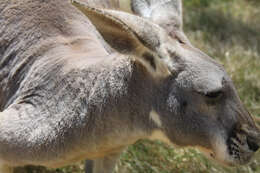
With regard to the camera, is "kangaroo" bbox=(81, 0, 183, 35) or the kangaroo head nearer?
the kangaroo head

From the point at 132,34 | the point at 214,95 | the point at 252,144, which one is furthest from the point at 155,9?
the point at 252,144

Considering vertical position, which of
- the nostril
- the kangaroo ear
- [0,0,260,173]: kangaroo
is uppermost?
the kangaroo ear

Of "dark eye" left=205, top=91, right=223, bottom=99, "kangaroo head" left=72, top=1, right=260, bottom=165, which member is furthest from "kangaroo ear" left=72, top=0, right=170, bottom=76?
"dark eye" left=205, top=91, right=223, bottom=99

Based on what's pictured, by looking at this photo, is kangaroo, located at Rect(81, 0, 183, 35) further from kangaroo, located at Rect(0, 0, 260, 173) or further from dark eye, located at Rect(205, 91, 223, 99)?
dark eye, located at Rect(205, 91, 223, 99)

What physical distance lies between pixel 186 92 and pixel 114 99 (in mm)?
311

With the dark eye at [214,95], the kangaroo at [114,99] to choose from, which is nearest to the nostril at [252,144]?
the kangaroo at [114,99]

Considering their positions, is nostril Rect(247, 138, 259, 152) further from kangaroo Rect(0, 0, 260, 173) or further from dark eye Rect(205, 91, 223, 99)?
dark eye Rect(205, 91, 223, 99)

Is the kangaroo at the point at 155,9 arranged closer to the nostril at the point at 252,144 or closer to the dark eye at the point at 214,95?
the dark eye at the point at 214,95

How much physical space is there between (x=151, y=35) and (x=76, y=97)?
46 cm

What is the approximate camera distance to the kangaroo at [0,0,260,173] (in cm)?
217

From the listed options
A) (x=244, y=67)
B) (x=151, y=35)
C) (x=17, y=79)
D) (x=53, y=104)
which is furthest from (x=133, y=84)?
(x=244, y=67)

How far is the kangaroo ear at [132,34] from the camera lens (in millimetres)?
2133

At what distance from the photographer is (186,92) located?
2.18 metres

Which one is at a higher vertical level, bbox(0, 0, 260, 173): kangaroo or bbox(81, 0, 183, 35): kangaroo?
bbox(81, 0, 183, 35): kangaroo
